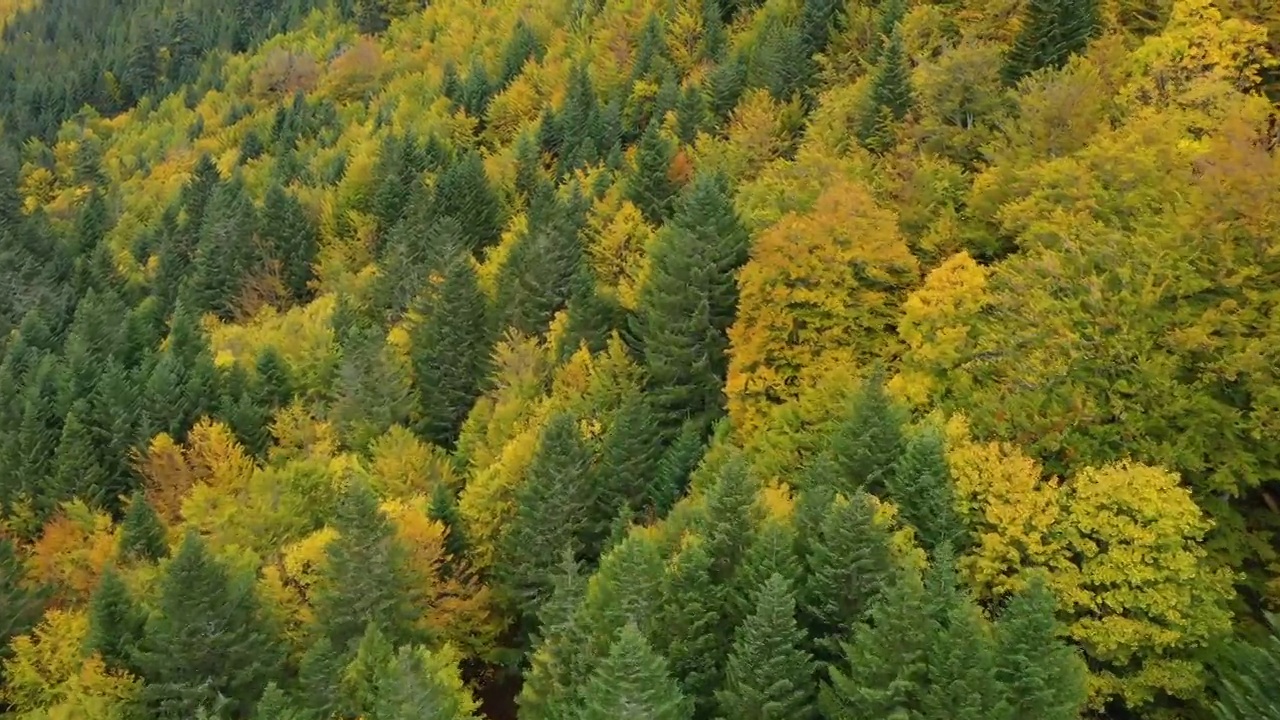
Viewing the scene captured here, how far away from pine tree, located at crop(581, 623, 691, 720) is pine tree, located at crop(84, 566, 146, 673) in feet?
76.6

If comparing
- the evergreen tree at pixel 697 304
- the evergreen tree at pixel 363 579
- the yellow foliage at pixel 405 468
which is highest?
the evergreen tree at pixel 697 304

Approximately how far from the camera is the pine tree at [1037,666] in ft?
76.8

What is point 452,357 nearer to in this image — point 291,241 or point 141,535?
point 141,535

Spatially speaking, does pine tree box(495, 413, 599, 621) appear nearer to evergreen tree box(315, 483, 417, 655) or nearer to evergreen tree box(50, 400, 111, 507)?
evergreen tree box(315, 483, 417, 655)

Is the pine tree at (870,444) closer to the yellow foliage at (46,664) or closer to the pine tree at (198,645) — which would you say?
the pine tree at (198,645)

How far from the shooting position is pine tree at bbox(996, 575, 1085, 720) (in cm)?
2342

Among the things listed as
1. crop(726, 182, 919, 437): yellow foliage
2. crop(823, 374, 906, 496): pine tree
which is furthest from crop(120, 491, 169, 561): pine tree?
crop(823, 374, 906, 496): pine tree

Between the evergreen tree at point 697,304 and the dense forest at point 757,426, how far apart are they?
0.18 meters

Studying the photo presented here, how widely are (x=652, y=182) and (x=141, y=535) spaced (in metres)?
34.3

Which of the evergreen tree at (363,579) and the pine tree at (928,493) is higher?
the pine tree at (928,493)

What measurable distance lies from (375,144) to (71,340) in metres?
39.8

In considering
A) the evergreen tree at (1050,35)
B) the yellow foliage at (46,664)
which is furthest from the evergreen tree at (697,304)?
the yellow foliage at (46,664)

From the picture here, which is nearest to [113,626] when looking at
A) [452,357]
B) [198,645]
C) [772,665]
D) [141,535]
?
[198,645]

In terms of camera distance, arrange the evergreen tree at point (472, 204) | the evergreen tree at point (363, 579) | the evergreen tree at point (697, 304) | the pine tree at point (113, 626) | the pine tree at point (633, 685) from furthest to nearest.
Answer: the evergreen tree at point (472, 204), the evergreen tree at point (697, 304), the pine tree at point (113, 626), the evergreen tree at point (363, 579), the pine tree at point (633, 685)
